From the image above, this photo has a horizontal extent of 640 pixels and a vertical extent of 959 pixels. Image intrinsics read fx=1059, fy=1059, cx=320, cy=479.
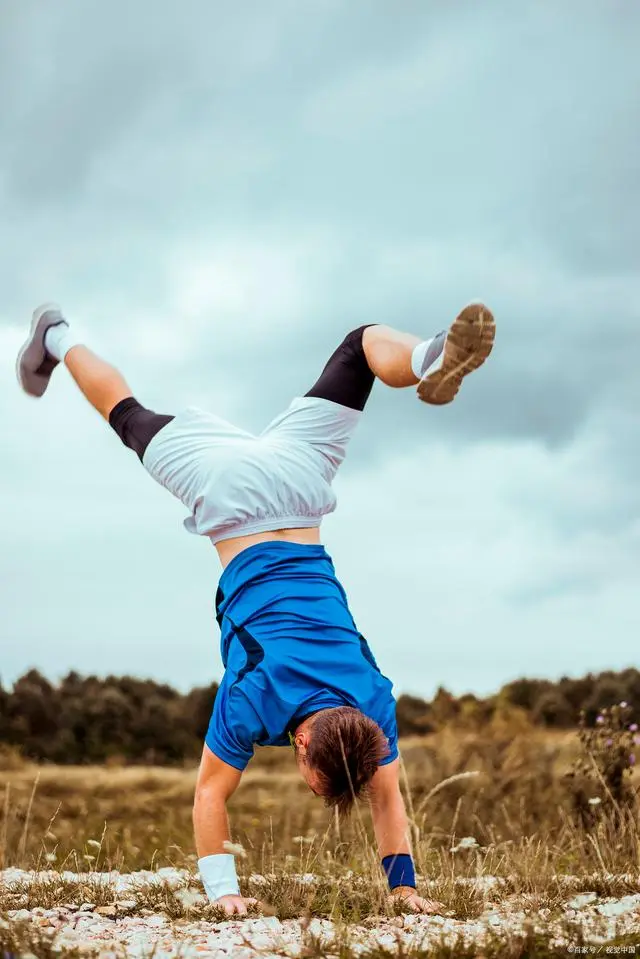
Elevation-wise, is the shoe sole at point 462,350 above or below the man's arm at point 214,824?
above

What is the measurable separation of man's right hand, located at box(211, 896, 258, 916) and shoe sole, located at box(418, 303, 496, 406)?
91.2 inches

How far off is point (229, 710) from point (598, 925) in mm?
1728

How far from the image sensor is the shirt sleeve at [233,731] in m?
4.62

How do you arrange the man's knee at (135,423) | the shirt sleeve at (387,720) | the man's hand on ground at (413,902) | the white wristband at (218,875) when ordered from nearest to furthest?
the man's hand on ground at (413,902) < the white wristband at (218,875) < the shirt sleeve at (387,720) < the man's knee at (135,423)

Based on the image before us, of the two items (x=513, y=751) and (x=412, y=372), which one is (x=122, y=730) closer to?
(x=513, y=751)

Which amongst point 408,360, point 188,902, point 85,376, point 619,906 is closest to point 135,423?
point 85,376

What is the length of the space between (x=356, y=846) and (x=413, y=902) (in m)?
2.36

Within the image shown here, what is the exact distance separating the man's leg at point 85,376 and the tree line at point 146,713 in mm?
9509

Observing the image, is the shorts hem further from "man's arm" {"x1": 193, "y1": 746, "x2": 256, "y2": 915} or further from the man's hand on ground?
the man's hand on ground

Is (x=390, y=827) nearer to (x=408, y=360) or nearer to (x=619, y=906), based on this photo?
(x=619, y=906)

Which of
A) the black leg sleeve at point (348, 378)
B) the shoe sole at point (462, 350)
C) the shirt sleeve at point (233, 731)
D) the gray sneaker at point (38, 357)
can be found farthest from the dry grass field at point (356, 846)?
the gray sneaker at point (38, 357)

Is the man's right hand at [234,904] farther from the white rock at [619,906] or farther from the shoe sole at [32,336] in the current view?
the shoe sole at [32,336]

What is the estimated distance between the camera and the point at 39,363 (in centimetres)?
653

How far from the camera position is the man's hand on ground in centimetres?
456
